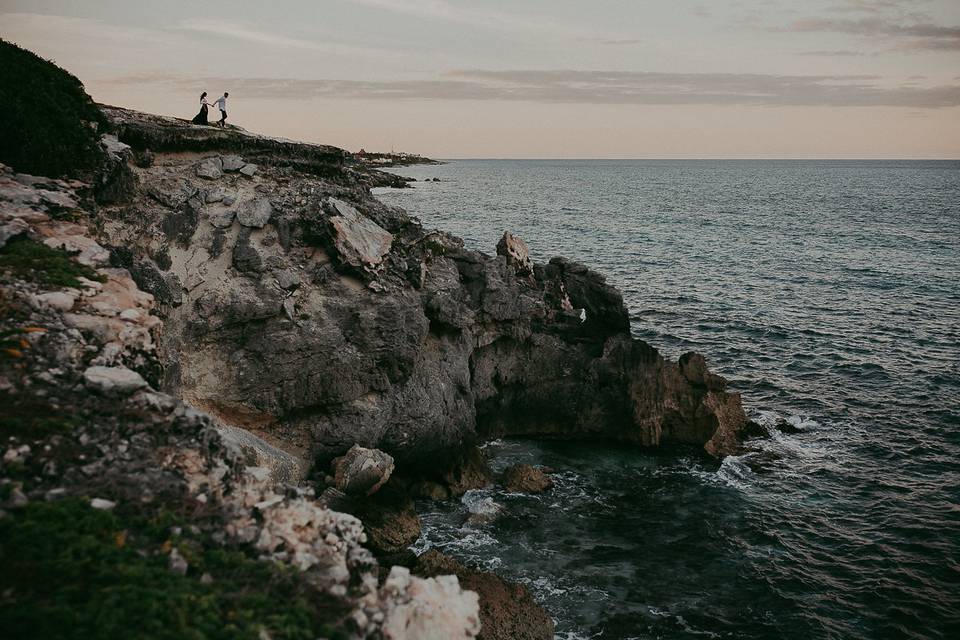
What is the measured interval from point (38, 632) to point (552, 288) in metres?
29.7

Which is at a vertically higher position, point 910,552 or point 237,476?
point 237,476

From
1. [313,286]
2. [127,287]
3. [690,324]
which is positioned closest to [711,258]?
[690,324]

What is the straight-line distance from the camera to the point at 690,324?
156ft

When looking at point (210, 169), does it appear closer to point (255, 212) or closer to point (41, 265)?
point (255, 212)

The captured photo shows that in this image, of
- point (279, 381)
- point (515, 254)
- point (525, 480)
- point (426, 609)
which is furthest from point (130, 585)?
point (515, 254)

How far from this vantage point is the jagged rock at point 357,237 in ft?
81.2

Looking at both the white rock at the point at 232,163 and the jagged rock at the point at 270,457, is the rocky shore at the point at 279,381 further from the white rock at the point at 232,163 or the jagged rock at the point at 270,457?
the white rock at the point at 232,163

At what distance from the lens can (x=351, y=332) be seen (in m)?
24.1

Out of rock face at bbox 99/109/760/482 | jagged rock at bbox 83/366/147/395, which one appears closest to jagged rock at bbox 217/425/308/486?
rock face at bbox 99/109/760/482

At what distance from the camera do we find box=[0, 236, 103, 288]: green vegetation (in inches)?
585

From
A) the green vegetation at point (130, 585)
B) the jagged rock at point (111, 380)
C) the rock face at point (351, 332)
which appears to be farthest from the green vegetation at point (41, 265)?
the green vegetation at point (130, 585)

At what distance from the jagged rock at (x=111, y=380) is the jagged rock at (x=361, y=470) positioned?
1033cm

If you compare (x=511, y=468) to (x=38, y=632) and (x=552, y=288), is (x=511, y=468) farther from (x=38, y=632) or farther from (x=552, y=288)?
(x=38, y=632)

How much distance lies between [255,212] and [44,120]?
702cm
